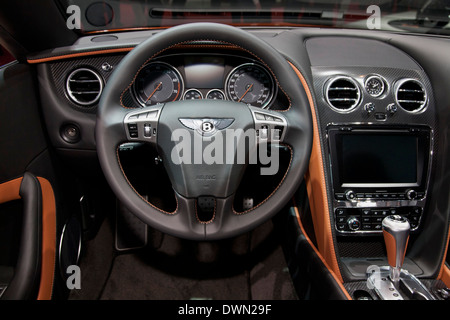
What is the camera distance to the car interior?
100 cm

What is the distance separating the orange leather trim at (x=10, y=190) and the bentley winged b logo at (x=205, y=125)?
0.70 meters

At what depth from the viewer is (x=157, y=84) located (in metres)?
1.29

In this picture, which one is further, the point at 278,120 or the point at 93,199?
the point at 93,199

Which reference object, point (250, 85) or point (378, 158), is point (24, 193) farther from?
point (378, 158)

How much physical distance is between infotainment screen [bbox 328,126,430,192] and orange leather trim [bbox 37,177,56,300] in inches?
43.0

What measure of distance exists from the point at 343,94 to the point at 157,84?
2.37ft

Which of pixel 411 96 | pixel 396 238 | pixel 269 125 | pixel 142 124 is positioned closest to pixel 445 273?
pixel 396 238

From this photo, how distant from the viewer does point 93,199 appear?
70.4 inches

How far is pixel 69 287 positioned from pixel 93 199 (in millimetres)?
459

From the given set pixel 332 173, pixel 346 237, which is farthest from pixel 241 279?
pixel 332 173

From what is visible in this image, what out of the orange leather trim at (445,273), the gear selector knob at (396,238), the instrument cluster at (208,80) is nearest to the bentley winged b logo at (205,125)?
the instrument cluster at (208,80)

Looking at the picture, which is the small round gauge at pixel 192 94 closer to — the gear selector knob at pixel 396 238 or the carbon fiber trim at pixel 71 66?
the carbon fiber trim at pixel 71 66

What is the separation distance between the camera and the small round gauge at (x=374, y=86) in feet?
4.40
